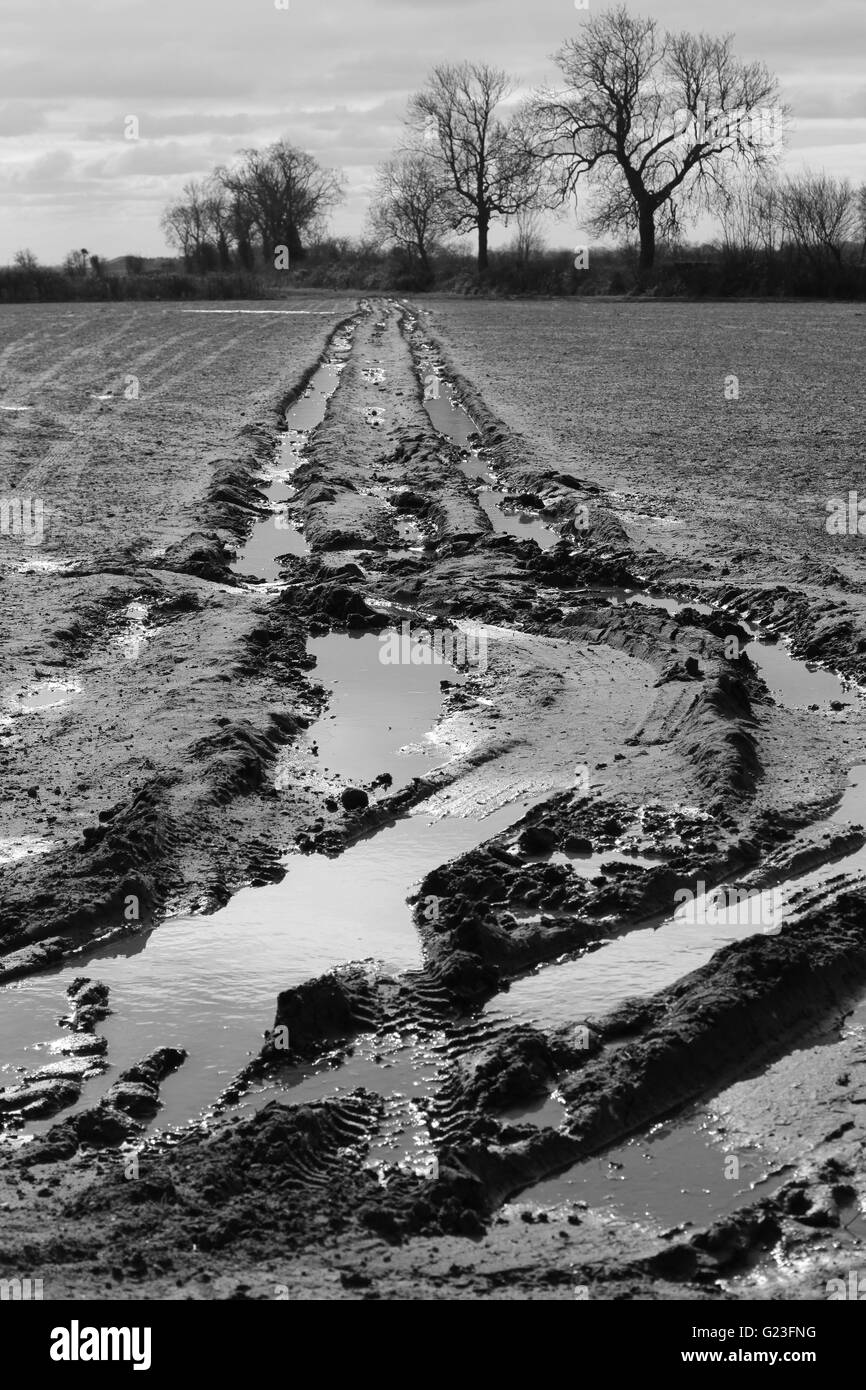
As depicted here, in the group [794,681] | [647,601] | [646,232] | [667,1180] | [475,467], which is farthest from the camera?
[646,232]

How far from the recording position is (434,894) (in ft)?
21.0

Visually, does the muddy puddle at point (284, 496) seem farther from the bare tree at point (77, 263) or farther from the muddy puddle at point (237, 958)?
the bare tree at point (77, 263)

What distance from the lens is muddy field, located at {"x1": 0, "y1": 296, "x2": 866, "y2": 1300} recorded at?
4.35 meters

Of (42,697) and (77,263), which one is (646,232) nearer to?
(77,263)

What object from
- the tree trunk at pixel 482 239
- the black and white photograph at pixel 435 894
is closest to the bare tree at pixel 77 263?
the tree trunk at pixel 482 239
